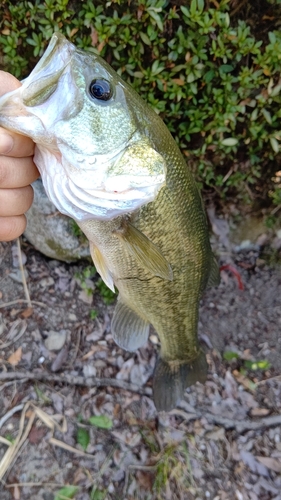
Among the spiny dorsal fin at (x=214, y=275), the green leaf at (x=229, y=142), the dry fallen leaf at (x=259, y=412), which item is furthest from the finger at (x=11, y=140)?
the dry fallen leaf at (x=259, y=412)

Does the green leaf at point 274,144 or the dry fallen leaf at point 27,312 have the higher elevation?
the green leaf at point 274,144

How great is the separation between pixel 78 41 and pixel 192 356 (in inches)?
60.8

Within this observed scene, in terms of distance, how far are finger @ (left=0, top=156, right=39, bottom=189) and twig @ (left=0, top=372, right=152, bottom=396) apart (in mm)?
1306

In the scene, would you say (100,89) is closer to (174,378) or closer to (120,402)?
(174,378)

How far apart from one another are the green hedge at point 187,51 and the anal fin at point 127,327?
985mm

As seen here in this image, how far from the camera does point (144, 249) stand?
115 centimetres

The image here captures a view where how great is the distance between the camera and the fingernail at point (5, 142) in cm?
100

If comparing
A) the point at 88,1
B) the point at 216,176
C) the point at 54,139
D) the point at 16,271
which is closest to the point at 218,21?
the point at 88,1

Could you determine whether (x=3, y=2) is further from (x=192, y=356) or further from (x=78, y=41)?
(x=192, y=356)

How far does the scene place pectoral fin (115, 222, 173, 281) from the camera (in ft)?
3.76

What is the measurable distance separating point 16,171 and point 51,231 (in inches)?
45.8

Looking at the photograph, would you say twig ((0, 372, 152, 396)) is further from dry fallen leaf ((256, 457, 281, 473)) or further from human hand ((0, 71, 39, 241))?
human hand ((0, 71, 39, 241))

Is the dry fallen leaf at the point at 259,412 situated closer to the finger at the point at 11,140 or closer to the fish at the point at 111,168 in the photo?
the fish at the point at 111,168

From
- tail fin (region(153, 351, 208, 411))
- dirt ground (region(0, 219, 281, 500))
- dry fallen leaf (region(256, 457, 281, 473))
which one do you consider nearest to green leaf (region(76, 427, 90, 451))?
dirt ground (region(0, 219, 281, 500))
